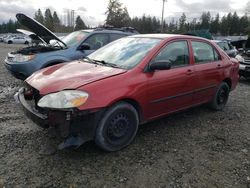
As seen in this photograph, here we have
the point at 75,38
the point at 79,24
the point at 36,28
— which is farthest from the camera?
the point at 79,24

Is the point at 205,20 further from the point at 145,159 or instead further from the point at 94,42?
the point at 145,159

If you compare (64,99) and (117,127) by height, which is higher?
(64,99)

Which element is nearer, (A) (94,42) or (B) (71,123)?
(B) (71,123)

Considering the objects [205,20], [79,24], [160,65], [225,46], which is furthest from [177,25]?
[160,65]

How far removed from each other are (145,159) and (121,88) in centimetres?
96

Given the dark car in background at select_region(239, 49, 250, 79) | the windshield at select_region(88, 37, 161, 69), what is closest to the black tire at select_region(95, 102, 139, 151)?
the windshield at select_region(88, 37, 161, 69)

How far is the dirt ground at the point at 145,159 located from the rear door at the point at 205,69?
579 millimetres

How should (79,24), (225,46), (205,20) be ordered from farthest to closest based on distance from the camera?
(205,20)
(79,24)
(225,46)

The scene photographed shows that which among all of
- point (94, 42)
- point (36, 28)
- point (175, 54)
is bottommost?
point (175, 54)

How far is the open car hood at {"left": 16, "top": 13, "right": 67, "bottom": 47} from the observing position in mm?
6546

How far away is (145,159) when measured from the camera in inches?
133

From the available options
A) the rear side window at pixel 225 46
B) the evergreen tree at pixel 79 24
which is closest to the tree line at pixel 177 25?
the evergreen tree at pixel 79 24

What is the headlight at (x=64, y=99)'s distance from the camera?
2957 millimetres

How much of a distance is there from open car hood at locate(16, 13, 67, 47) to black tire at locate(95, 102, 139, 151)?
3974mm
